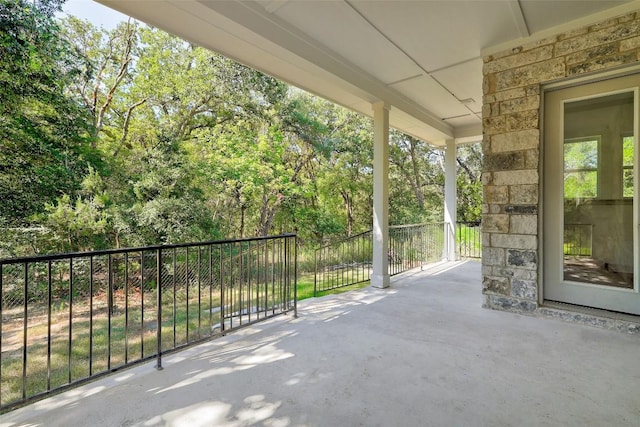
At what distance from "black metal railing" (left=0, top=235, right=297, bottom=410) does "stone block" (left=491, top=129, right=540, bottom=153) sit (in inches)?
95.1

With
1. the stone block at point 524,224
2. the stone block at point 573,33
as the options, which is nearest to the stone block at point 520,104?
the stone block at point 573,33

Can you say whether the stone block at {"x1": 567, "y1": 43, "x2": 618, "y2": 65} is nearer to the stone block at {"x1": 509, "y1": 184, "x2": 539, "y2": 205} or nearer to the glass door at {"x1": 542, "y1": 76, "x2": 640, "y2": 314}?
the glass door at {"x1": 542, "y1": 76, "x2": 640, "y2": 314}

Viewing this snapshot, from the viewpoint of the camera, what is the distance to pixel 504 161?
3.25 metres

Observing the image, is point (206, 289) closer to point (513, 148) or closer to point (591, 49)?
point (513, 148)

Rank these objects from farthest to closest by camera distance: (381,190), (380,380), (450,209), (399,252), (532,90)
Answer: (450,209), (399,252), (381,190), (532,90), (380,380)

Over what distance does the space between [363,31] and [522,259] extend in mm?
2801

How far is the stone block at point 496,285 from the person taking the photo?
3.23 m

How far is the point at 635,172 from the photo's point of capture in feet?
8.97

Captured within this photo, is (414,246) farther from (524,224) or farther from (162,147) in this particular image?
(162,147)

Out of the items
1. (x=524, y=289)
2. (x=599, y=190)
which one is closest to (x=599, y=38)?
(x=599, y=190)

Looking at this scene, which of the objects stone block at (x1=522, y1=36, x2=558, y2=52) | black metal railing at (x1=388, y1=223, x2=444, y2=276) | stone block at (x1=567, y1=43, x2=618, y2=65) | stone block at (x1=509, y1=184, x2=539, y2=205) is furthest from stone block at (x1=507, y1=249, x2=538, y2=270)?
black metal railing at (x1=388, y1=223, x2=444, y2=276)

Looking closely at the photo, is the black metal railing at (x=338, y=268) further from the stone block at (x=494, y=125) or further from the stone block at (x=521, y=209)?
the stone block at (x=494, y=125)

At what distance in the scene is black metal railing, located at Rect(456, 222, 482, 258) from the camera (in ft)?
24.8

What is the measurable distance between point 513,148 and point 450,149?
3635 millimetres
